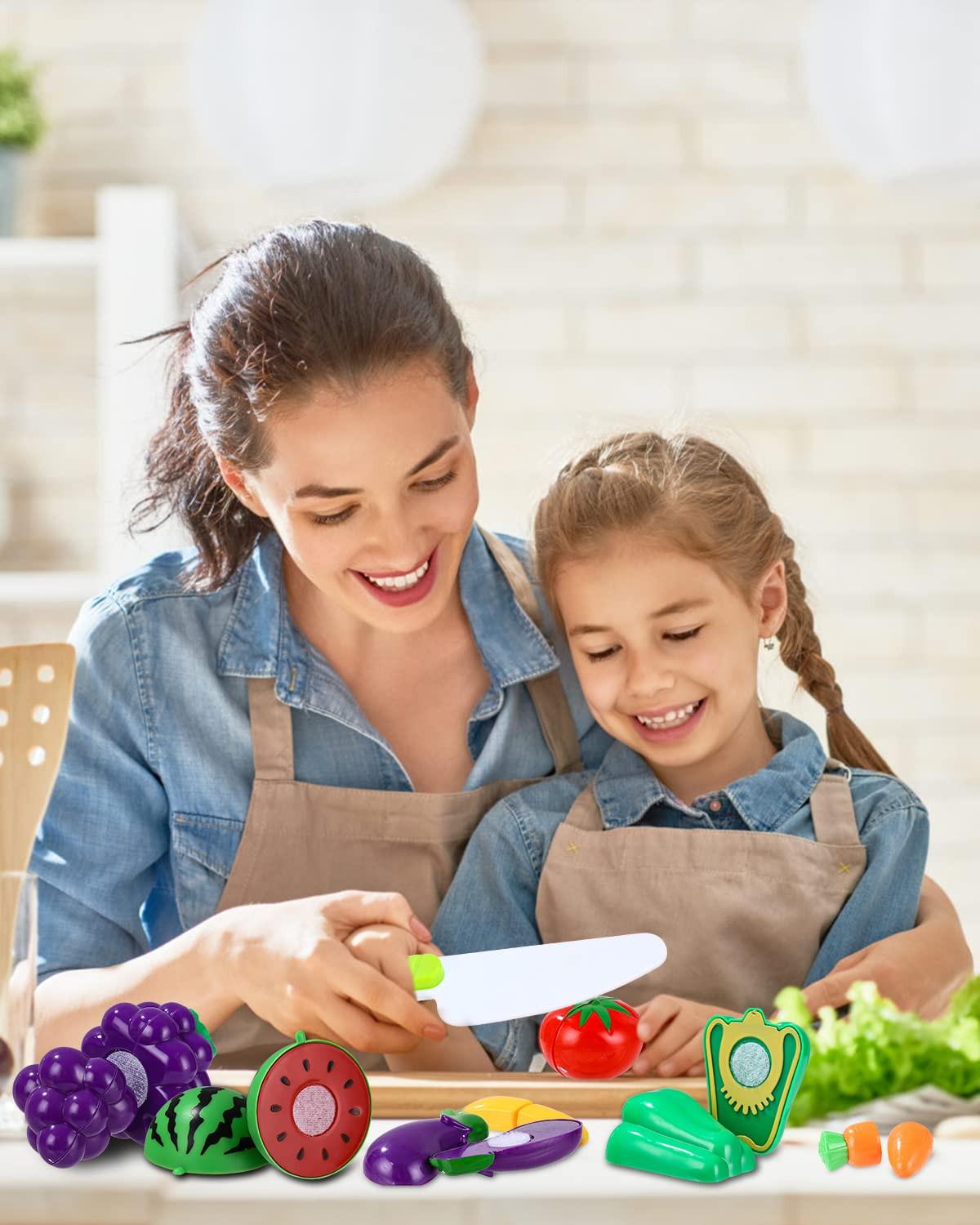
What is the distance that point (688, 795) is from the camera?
1.40 meters

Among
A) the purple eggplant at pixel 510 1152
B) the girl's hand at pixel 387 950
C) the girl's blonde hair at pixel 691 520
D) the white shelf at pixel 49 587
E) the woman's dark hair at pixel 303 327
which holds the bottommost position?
the purple eggplant at pixel 510 1152

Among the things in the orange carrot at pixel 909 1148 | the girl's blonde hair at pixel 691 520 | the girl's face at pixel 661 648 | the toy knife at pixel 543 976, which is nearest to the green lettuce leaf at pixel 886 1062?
the orange carrot at pixel 909 1148

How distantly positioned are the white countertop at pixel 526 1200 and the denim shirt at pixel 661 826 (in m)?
0.53

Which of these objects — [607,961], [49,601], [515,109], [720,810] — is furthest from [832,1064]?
[515,109]

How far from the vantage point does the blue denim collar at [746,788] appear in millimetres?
1326

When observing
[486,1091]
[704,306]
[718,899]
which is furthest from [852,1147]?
[704,306]

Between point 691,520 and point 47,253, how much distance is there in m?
1.91

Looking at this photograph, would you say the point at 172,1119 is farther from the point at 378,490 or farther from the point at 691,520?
the point at 691,520

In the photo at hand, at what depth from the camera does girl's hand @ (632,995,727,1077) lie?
3.43 feet

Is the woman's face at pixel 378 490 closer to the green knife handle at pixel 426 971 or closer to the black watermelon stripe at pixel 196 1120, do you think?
the green knife handle at pixel 426 971

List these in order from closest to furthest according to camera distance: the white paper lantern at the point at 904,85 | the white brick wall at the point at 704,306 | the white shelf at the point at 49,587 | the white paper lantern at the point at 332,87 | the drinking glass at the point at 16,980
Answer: the drinking glass at the point at 16,980
the white paper lantern at the point at 904,85
the white paper lantern at the point at 332,87
the white shelf at the point at 49,587
the white brick wall at the point at 704,306

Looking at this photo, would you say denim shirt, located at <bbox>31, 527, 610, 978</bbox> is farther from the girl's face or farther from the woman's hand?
the woman's hand

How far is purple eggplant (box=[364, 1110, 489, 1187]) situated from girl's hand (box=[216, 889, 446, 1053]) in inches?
8.8

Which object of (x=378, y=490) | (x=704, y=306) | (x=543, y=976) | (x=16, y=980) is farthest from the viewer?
(x=704, y=306)
